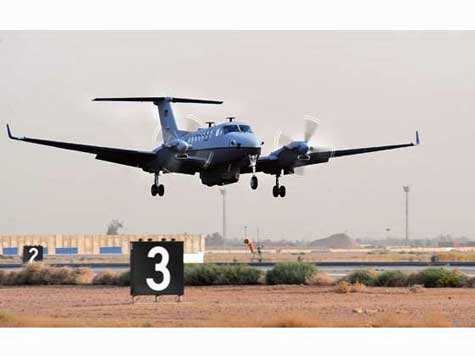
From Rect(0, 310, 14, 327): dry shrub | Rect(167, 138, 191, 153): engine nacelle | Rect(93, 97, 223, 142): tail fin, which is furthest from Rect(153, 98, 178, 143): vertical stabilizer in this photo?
Rect(0, 310, 14, 327): dry shrub

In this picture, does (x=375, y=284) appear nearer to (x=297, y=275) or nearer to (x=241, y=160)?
(x=297, y=275)

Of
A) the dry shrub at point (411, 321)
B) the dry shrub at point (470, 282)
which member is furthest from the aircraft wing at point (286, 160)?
the dry shrub at point (411, 321)

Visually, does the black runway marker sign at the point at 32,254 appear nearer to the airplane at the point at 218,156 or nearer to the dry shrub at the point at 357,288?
the airplane at the point at 218,156

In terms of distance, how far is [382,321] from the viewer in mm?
37875

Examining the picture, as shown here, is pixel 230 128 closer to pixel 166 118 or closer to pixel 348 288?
pixel 348 288

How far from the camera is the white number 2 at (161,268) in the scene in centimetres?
4400

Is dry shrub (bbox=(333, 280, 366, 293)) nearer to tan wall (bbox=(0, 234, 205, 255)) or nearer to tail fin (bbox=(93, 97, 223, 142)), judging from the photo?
tail fin (bbox=(93, 97, 223, 142))

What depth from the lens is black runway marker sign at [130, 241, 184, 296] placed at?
4384 centimetres

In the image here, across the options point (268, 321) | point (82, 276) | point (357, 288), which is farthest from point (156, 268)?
point (82, 276)

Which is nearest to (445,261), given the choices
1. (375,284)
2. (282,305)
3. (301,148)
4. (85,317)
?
(375,284)

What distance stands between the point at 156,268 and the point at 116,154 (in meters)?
16.2

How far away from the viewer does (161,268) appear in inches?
1745

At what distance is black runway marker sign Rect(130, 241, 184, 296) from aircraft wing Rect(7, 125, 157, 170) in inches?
527

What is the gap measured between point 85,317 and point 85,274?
24553 millimetres
